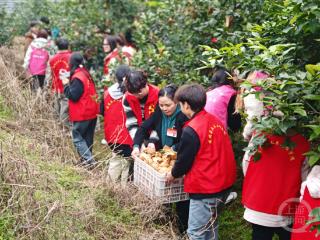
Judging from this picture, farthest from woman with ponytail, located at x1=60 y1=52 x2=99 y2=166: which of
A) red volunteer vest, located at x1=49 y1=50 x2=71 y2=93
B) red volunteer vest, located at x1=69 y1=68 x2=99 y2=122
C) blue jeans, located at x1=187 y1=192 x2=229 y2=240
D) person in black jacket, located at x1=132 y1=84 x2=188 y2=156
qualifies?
blue jeans, located at x1=187 y1=192 x2=229 y2=240

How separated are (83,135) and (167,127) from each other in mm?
2604

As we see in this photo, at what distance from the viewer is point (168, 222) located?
4816mm

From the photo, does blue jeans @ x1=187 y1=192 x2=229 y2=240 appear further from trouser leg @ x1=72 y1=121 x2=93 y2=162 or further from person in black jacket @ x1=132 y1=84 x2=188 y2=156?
trouser leg @ x1=72 y1=121 x2=93 y2=162

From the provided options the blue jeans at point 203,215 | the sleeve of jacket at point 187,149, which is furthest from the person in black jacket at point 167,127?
the sleeve of jacket at point 187,149

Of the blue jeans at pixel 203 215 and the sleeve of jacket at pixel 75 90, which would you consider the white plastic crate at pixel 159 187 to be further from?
the sleeve of jacket at pixel 75 90

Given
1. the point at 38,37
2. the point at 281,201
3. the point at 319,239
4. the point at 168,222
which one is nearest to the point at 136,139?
the point at 168,222

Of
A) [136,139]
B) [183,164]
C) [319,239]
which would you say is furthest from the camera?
[136,139]

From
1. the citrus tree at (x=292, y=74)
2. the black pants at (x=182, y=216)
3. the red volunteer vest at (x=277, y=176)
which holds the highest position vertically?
the citrus tree at (x=292, y=74)

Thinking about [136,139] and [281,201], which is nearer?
[281,201]

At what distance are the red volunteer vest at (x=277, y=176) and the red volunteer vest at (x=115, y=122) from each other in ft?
6.74

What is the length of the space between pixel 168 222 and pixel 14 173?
1576 millimetres

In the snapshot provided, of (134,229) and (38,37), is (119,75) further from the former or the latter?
(38,37)

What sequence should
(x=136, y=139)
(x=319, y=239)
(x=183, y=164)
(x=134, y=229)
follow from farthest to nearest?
1. (x=136, y=139)
2. (x=134, y=229)
3. (x=183, y=164)
4. (x=319, y=239)

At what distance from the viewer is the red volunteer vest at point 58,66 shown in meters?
7.84
